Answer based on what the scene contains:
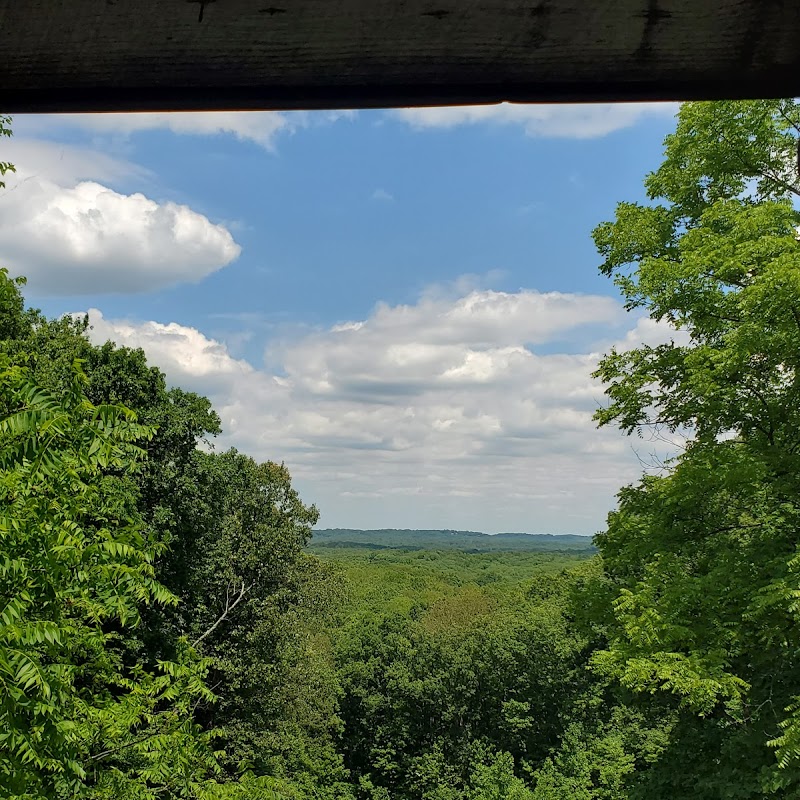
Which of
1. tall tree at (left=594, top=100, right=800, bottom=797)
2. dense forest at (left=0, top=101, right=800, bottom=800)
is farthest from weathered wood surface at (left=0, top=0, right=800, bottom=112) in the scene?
tall tree at (left=594, top=100, right=800, bottom=797)

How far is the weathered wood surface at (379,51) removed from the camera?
0.88 metres

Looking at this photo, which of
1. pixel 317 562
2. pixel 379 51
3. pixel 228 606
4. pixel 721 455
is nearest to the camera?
pixel 379 51

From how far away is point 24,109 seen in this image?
3.23 ft

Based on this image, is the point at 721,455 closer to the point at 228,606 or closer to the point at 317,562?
the point at 228,606

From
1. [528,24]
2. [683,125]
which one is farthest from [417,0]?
[683,125]

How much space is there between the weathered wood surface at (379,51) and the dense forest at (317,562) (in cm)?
381

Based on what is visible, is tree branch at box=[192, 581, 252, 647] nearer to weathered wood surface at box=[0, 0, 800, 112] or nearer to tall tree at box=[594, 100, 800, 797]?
tall tree at box=[594, 100, 800, 797]

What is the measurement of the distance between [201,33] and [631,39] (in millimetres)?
581

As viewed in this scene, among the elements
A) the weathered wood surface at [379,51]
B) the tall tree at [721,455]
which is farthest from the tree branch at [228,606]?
the weathered wood surface at [379,51]

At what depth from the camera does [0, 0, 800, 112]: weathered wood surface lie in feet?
2.90

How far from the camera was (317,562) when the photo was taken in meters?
25.5

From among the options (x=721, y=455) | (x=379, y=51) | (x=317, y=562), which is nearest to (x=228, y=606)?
(x=317, y=562)

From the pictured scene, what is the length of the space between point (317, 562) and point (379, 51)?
2569 cm

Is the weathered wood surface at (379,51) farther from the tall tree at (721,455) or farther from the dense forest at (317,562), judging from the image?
the tall tree at (721,455)
